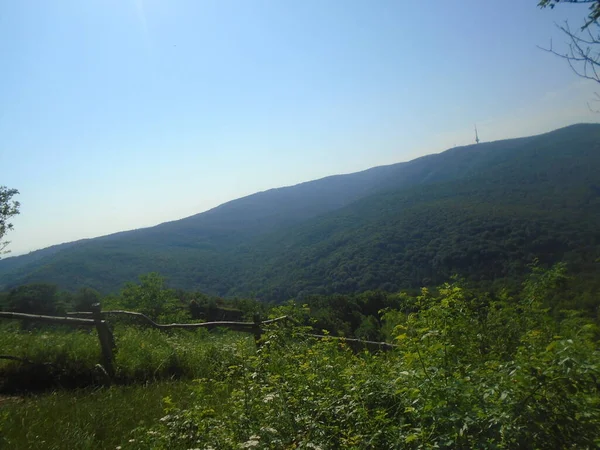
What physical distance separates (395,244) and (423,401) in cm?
8688

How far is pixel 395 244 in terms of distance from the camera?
86.3 metres

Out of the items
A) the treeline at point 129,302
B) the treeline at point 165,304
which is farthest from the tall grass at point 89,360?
the treeline at point 129,302

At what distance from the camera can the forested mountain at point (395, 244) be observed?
67875 mm

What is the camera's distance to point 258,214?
640 feet

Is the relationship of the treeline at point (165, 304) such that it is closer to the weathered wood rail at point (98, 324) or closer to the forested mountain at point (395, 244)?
the weathered wood rail at point (98, 324)

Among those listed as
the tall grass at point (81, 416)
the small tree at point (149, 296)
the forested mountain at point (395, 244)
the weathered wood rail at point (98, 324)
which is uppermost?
the weathered wood rail at point (98, 324)

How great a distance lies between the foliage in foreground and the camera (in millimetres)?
1903

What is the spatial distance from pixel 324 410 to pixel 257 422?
0.60 m

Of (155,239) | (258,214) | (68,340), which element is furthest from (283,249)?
(68,340)

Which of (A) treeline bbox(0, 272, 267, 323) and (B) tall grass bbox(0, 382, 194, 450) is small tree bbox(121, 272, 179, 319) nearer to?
(A) treeline bbox(0, 272, 267, 323)

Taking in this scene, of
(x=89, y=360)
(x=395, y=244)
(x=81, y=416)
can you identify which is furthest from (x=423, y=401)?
(x=395, y=244)

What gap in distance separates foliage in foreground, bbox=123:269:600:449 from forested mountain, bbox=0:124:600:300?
35058mm

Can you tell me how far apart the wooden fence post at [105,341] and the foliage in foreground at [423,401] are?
214 cm

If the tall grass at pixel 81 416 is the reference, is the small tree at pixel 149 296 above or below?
below
